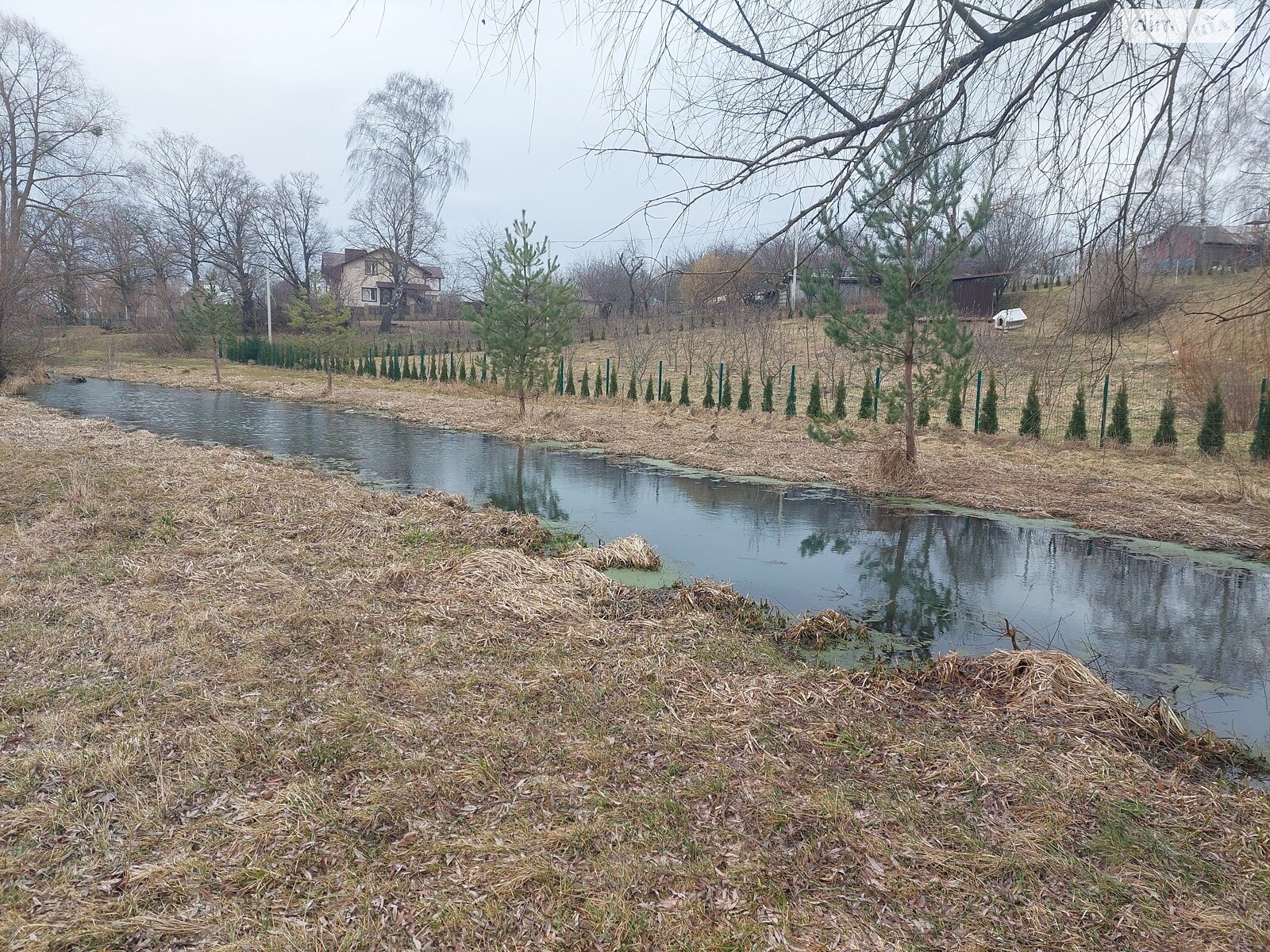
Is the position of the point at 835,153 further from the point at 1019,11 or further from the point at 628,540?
the point at 628,540

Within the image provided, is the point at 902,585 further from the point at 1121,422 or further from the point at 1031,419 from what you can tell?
the point at 1031,419

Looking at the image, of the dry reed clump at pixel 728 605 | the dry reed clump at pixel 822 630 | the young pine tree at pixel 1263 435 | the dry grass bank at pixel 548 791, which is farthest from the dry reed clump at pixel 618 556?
the young pine tree at pixel 1263 435

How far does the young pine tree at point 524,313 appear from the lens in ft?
56.4

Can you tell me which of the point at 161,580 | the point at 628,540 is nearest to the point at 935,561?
the point at 628,540

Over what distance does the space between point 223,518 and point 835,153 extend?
6759 millimetres

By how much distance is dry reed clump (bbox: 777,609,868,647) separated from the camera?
510 centimetres

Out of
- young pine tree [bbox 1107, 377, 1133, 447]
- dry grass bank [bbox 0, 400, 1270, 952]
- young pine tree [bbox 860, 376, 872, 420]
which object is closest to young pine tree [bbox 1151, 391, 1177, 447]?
young pine tree [bbox 1107, 377, 1133, 447]

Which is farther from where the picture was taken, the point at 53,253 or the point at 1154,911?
the point at 53,253

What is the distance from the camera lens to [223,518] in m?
7.36

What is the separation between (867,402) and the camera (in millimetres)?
13922

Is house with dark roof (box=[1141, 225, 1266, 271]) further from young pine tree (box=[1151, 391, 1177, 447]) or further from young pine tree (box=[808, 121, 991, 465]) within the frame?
young pine tree (box=[1151, 391, 1177, 447])

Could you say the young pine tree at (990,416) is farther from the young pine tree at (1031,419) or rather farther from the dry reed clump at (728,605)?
the dry reed clump at (728,605)

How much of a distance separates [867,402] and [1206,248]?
11.0m

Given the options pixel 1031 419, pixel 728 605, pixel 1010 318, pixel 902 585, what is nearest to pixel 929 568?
pixel 902 585
